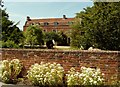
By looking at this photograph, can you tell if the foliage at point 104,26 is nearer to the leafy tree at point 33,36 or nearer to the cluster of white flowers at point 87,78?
the cluster of white flowers at point 87,78

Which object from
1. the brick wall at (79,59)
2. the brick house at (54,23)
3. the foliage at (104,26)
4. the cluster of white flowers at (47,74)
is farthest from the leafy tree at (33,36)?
the cluster of white flowers at (47,74)

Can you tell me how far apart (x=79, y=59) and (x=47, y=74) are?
125cm

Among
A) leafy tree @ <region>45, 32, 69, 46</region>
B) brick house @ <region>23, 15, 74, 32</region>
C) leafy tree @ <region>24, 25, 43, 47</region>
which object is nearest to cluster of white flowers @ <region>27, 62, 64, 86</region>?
leafy tree @ <region>24, 25, 43, 47</region>

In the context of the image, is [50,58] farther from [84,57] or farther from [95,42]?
[95,42]

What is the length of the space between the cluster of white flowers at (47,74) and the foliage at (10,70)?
0.75 m

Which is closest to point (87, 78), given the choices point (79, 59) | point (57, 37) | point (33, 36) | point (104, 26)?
point (79, 59)

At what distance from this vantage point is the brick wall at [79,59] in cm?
810

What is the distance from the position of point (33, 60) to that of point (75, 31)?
22422 millimetres

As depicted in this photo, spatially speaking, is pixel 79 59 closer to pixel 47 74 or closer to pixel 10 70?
pixel 47 74

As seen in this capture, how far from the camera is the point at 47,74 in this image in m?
7.75

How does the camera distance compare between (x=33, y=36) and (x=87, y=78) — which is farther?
(x=33, y=36)

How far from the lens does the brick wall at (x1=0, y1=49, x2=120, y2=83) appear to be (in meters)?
8.10

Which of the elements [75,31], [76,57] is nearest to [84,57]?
[76,57]

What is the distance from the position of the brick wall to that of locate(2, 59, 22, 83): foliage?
1.20 feet
